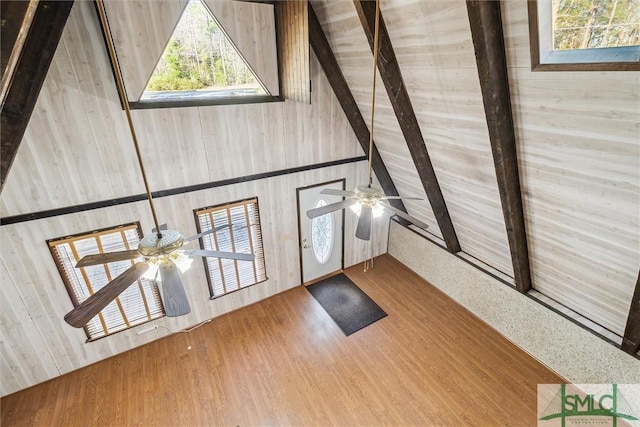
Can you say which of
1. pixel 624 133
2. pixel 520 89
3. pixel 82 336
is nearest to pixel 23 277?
pixel 82 336

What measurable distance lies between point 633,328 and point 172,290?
420 centimetres

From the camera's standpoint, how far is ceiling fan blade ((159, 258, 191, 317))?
6.37 ft

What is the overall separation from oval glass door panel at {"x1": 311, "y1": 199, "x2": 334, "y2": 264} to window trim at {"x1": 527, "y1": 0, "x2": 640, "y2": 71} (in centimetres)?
357

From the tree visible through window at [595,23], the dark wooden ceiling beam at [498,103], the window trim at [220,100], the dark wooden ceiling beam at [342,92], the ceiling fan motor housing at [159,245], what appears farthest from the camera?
the dark wooden ceiling beam at [342,92]

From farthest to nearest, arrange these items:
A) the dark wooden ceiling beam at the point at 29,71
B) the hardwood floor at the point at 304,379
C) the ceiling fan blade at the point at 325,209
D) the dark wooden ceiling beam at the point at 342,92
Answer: the dark wooden ceiling beam at the point at 342,92, the hardwood floor at the point at 304,379, the ceiling fan blade at the point at 325,209, the dark wooden ceiling beam at the point at 29,71

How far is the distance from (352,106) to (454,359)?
3.82 meters

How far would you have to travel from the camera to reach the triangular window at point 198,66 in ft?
11.1

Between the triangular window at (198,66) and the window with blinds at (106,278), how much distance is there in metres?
1.73

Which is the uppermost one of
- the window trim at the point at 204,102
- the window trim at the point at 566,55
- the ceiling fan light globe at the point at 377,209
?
the window trim at the point at 566,55

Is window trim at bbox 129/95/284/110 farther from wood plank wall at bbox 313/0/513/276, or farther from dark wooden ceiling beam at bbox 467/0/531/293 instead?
dark wooden ceiling beam at bbox 467/0/531/293

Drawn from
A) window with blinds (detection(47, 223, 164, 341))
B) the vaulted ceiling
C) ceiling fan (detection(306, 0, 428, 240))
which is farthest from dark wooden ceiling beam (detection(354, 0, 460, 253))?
window with blinds (detection(47, 223, 164, 341))

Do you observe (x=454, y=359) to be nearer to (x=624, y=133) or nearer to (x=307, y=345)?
(x=307, y=345)
